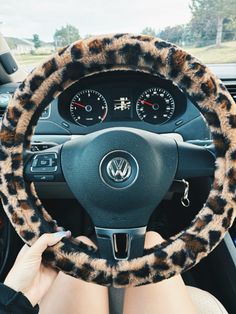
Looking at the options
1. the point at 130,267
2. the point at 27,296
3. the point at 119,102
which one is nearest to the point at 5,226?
the point at 119,102

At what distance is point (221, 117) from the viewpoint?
0.86 meters

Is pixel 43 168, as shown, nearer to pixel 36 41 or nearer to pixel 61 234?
pixel 61 234

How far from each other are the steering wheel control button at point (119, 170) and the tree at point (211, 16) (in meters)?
1.06

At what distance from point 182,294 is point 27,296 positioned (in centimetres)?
41

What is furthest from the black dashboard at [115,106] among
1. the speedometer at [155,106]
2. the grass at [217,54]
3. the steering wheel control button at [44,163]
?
the steering wheel control button at [44,163]

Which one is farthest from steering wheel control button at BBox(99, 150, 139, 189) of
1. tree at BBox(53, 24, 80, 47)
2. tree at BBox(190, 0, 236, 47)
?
tree at BBox(190, 0, 236, 47)

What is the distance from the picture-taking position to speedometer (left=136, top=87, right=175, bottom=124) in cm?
201

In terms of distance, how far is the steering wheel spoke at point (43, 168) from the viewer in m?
0.96

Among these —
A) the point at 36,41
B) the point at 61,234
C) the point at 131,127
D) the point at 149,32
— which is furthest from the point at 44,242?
the point at 36,41

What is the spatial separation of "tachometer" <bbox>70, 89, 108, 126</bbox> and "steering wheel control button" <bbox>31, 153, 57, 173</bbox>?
1066 mm

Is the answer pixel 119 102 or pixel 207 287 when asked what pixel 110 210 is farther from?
pixel 119 102

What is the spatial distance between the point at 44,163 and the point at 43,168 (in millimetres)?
12

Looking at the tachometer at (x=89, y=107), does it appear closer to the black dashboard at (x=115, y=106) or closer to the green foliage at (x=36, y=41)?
the black dashboard at (x=115, y=106)

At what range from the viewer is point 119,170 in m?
0.91
